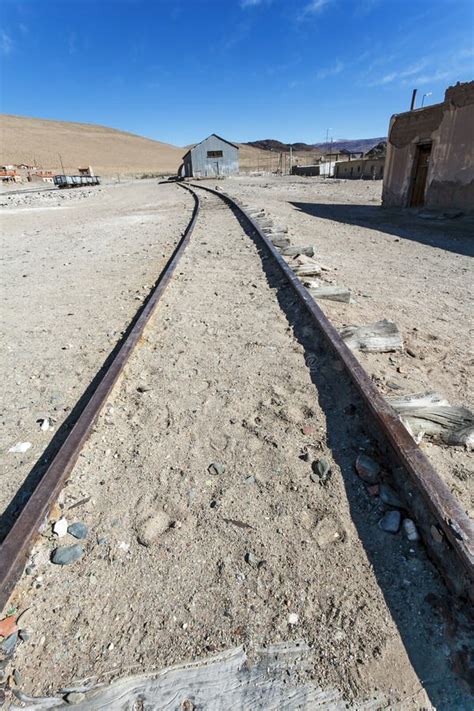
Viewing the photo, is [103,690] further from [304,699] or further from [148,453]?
[148,453]

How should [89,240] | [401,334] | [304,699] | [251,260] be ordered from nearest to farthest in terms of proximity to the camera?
[304,699] → [401,334] → [251,260] → [89,240]

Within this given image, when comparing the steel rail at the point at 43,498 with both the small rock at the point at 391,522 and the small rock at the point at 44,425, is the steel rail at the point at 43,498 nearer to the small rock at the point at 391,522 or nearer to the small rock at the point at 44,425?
the small rock at the point at 44,425

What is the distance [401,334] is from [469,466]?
183cm

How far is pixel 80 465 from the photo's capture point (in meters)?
2.09

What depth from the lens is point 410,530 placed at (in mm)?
1596

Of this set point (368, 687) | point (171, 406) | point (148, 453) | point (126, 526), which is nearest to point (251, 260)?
Result: point (171, 406)

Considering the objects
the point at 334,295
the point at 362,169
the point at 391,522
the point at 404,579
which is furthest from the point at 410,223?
the point at 362,169

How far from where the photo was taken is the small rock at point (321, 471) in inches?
76.5

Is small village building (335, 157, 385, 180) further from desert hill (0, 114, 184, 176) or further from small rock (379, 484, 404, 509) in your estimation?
desert hill (0, 114, 184, 176)

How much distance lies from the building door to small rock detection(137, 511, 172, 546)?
49.2 ft

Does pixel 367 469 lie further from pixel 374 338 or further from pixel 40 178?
pixel 40 178

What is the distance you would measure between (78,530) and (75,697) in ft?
2.12

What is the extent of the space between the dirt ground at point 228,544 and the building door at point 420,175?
13.1 m

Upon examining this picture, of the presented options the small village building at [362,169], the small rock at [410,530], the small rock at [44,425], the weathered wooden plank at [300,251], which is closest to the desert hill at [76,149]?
the small village building at [362,169]
